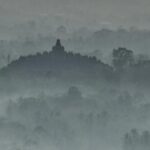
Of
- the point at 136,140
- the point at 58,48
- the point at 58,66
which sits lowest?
the point at 136,140

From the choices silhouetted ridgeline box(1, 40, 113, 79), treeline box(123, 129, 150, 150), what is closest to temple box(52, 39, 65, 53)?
silhouetted ridgeline box(1, 40, 113, 79)

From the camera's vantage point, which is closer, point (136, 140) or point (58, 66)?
point (136, 140)

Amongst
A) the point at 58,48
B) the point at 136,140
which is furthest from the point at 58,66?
the point at 136,140

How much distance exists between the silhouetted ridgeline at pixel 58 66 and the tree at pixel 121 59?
11 cm

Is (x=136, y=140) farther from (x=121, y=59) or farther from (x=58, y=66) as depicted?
(x=58, y=66)

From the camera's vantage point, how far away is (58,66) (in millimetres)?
7270

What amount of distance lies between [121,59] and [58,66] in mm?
868

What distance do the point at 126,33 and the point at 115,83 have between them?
27.9 inches

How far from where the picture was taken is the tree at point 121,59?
23.5 ft

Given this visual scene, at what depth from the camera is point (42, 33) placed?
7340mm

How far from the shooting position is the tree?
7164 mm

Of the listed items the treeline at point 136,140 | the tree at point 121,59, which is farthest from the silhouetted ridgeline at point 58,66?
the treeline at point 136,140

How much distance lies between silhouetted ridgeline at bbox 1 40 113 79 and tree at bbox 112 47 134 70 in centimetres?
11

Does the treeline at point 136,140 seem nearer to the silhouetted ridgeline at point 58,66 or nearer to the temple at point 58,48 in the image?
the silhouetted ridgeline at point 58,66
